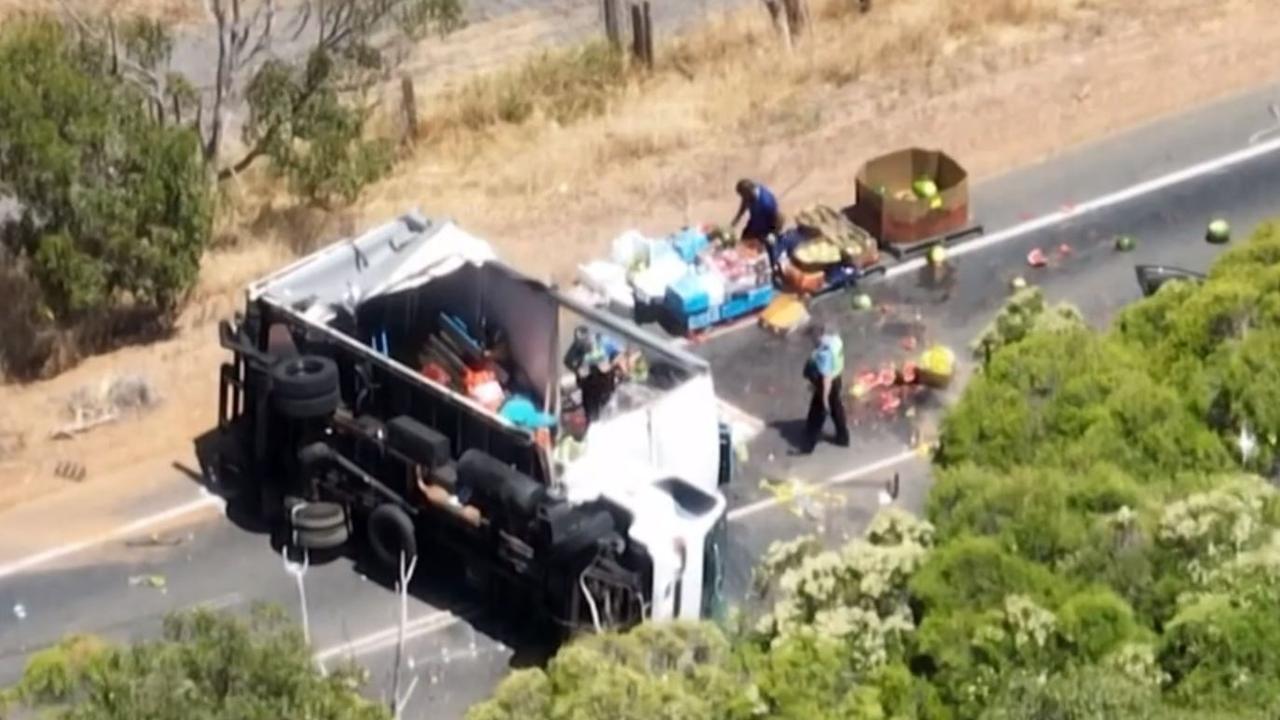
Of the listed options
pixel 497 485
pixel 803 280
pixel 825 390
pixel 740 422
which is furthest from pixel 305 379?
pixel 803 280

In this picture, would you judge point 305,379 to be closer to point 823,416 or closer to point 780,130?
point 823,416

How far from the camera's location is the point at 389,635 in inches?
771

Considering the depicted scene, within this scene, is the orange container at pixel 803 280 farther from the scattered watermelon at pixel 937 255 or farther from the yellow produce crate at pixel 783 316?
the scattered watermelon at pixel 937 255

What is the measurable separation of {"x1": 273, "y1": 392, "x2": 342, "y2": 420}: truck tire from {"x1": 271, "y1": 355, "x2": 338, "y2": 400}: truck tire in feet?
0.07

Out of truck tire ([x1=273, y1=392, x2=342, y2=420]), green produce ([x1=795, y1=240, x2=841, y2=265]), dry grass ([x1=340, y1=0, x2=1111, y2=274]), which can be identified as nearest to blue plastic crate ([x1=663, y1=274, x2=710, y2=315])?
green produce ([x1=795, y1=240, x2=841, y2=265])

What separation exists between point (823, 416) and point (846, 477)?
60cm

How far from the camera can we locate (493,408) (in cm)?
2028

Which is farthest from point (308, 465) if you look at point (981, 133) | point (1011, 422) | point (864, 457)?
point (981, 133)

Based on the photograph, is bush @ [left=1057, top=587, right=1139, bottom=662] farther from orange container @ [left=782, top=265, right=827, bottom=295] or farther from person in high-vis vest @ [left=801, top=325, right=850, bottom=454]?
orange container @ [left=782, top=265, right=827, bottom=295]

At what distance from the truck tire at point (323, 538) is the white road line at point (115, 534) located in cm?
121

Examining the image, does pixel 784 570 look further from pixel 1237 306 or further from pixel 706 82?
pixel 706 82

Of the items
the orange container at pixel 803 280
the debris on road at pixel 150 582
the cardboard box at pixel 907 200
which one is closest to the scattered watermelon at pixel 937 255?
the cardboard box at pixel 907 200

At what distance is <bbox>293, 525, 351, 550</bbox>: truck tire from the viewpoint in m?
20.3

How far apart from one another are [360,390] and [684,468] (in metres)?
2.53
